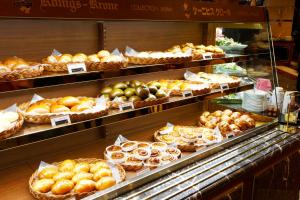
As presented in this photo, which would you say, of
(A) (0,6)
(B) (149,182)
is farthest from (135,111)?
(A) (0,6)

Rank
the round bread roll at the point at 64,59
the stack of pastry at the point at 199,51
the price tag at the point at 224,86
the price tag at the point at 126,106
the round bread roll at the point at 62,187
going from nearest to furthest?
the round bread roll at the point at 62,187 → the round bread roll at the point at 64,59 → the price tag at the point at 126,106 → the stack of pastry at the point at 199,51 → the price tag at the point at 224,86

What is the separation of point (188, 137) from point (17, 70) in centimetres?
152

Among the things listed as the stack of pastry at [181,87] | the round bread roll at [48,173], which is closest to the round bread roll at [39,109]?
the round bread roll at [48,173]

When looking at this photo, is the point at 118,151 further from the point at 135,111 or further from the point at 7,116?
the point at 7,116

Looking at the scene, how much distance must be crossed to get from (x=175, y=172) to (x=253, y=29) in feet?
6.21

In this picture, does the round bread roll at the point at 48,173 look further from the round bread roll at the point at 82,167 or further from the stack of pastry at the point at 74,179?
the round bread roll at the point at 82,167

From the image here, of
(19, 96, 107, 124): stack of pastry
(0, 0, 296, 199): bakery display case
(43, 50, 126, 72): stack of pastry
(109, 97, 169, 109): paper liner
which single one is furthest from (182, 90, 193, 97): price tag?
(19, 96, 107, 124): stack of pastry

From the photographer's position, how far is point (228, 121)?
3152 mm

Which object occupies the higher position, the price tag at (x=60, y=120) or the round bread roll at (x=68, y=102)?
the round bread roll at (x=68, y=102)

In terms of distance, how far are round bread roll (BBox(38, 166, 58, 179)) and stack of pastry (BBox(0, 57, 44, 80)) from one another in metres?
0.63

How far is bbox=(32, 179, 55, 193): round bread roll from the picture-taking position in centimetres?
185

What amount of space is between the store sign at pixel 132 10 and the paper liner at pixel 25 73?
298 millimetres

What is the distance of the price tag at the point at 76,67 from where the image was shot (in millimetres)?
1948

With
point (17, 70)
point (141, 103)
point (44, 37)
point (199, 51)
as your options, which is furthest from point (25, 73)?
point (199, 51)
